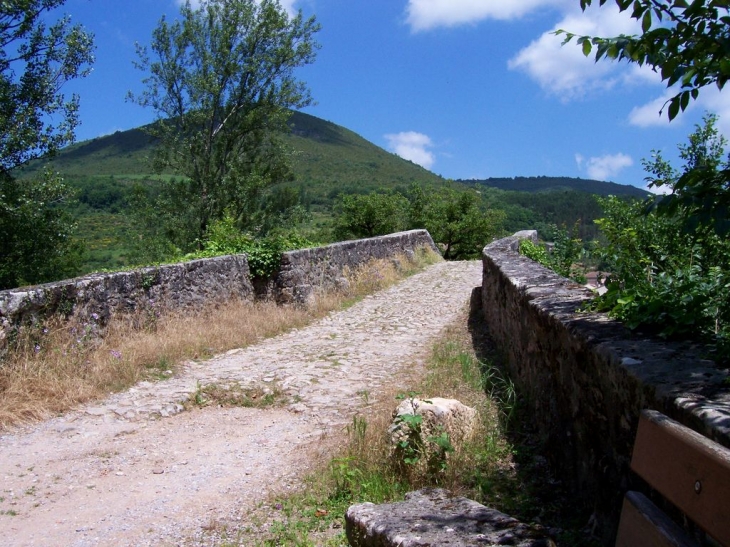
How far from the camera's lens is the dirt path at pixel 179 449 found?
357cm

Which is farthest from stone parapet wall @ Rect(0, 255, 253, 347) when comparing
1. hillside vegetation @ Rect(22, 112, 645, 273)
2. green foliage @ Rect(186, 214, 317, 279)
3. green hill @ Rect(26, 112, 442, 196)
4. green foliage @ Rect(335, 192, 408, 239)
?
green hill @ Rect(26, 112, 442, 196)

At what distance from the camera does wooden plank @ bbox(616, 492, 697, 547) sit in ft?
5.11

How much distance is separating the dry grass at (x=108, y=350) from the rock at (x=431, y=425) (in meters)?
3.10

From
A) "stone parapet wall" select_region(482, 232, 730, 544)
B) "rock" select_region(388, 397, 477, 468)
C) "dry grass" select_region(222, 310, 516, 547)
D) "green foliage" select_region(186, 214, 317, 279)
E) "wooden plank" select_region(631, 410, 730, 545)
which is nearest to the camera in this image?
"wooden plank" select_region(631, 410, 730, 545)

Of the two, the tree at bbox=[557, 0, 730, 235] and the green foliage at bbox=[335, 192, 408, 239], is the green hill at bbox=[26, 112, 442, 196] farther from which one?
the tree at bbox=[557, 0, 730, 235]

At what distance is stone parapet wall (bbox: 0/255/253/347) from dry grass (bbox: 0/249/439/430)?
0.13 m

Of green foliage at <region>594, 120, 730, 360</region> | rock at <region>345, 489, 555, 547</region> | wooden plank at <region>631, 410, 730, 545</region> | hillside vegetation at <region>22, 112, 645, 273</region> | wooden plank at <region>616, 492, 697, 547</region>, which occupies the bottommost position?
rock at <region>345, 489, 555, 547</region>

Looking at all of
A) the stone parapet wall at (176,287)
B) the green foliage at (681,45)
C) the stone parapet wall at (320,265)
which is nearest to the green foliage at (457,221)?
the stone parapet wall at (320,265)

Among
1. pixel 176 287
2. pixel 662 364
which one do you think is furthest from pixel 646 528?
pixel 176 287

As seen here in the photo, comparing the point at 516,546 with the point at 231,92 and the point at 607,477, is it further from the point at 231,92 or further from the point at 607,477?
the point at 231,92

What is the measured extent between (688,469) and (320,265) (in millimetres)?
9688

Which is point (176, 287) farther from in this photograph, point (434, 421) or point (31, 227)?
point (31, 227)

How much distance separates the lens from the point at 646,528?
1684mm

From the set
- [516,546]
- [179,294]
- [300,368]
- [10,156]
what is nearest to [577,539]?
[516,546]
